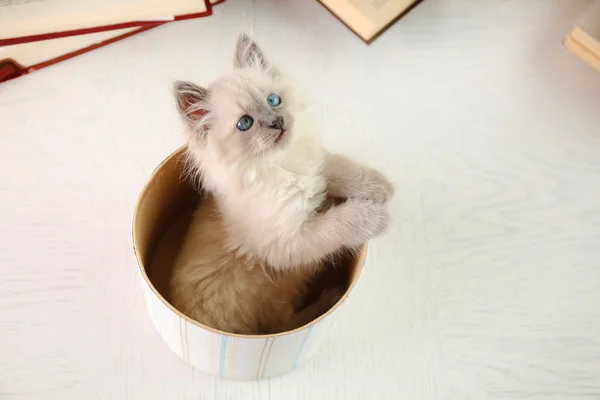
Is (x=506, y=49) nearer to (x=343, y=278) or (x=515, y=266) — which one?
(x=515, y=266)

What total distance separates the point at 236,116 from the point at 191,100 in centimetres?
5

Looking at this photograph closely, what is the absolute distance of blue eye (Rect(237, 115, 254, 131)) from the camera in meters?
0.59

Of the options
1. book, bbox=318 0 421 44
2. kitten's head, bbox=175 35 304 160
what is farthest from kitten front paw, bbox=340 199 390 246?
book, bbox=318 0 421 44

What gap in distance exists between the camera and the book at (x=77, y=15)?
82 centimetres

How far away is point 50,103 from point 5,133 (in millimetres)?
78

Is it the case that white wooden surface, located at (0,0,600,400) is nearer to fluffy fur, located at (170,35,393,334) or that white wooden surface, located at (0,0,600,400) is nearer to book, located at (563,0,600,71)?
book, located at (563,0,600,71)

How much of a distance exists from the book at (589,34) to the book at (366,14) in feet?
0.96

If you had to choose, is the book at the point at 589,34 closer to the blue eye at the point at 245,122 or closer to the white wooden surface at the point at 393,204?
the white wooden surface at the point at 393,204

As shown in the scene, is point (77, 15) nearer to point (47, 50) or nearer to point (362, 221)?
point (47, 50)

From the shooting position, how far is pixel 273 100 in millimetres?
620

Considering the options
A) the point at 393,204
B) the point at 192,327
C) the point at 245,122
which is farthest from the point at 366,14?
the point at 192,327

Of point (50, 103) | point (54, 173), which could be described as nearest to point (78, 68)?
point (50, 103)

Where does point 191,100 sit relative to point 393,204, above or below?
above

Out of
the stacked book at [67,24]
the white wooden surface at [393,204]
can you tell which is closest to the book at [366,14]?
the white wooden surface at [393,204]
